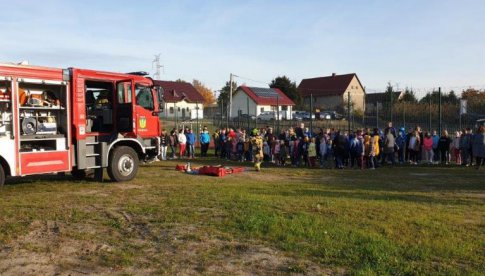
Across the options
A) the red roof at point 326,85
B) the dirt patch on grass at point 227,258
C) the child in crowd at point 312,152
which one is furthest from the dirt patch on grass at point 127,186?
the red roof at point 326,85

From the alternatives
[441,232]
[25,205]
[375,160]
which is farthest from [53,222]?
[375,160]

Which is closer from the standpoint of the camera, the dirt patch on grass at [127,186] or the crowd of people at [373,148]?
the dirt patch on grass at [127,186]

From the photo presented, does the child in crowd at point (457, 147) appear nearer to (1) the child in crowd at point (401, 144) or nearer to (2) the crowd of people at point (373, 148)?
(2) the crowd of people at point (373, 148)

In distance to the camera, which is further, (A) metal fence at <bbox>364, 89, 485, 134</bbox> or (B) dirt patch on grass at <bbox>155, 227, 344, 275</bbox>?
(A) metal fence at <bbox>364, 89, 485, 134</bbox>

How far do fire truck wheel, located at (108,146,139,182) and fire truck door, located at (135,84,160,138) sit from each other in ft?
2.17

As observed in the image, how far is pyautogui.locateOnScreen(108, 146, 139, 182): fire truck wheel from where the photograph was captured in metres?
13.1

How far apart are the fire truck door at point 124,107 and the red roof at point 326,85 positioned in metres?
63.7

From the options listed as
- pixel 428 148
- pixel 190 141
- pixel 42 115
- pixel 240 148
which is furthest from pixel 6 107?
pixel 428 148

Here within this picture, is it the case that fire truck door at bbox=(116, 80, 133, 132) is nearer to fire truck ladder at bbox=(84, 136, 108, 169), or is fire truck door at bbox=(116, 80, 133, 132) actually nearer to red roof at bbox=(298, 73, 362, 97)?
fire truck ladder at bbox=(84, 136, 108, 169)

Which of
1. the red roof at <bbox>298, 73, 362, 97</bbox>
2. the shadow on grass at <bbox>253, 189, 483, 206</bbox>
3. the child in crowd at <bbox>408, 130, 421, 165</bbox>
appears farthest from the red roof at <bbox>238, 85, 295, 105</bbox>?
the shadow on grass at <bbox>253, 189, 483, 206</bbox>

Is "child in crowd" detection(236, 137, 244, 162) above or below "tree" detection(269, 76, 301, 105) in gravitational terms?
below

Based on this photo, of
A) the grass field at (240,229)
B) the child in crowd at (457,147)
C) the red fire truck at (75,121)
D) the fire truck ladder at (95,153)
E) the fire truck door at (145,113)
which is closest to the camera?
the grass field at (240,229)

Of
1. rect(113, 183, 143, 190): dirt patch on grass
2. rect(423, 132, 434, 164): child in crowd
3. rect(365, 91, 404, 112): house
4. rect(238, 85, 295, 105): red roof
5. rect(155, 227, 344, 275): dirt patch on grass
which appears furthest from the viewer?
rect(238, 85, 295, 105): red roof

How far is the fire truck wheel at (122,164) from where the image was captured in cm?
1314
